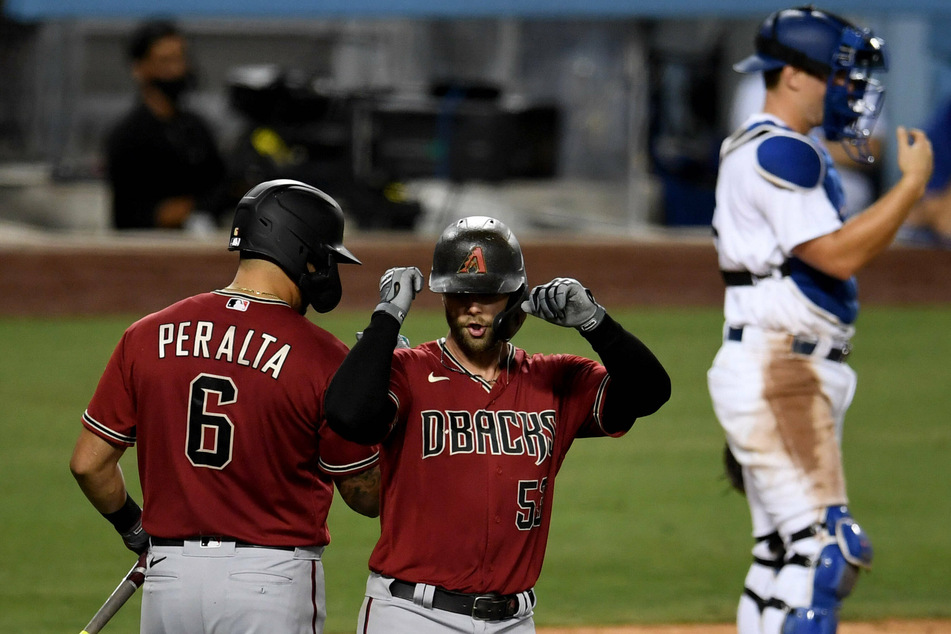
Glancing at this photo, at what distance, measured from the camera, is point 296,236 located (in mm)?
3361

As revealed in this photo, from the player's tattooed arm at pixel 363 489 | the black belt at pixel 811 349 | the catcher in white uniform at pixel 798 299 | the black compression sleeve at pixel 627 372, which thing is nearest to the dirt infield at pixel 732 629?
the catcher in white uniform at pixel 798 299

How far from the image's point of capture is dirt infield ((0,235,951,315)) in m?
11.0

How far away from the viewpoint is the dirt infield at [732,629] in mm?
5230

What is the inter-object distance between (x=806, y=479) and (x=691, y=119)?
10818 mm

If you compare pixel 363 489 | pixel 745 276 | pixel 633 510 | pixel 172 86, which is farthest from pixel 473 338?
pixel 172 86

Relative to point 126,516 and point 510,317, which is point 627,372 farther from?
point 126,516

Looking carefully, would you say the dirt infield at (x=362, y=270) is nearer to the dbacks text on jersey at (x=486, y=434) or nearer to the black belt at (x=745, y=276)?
the black belt at (x=745, y=276)

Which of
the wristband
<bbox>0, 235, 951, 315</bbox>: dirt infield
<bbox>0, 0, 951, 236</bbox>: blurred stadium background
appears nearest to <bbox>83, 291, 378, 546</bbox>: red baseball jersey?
the wristband

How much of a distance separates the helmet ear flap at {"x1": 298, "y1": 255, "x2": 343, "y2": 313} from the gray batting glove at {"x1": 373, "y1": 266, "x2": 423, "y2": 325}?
0.15 m

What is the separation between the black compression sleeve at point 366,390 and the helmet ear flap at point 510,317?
0.82 ft

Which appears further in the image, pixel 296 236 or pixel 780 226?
pixel 780 226

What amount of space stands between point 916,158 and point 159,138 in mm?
6459

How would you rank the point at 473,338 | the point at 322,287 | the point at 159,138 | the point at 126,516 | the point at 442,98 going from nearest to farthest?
the point at 473,338
the point at 322,287
the point at 126,516
the point at 159,138
the point at 442,98

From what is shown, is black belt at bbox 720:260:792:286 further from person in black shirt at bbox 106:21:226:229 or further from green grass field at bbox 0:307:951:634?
person in black shirt at bbox 106:21:226:229
